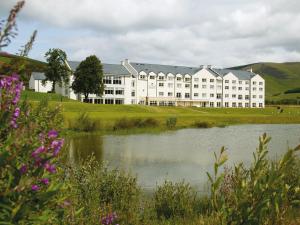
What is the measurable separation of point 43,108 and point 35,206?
463cm

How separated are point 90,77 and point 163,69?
119 feet

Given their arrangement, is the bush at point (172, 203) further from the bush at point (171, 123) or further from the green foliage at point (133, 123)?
the bush at point (171, 123)

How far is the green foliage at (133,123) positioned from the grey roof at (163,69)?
65.2 m

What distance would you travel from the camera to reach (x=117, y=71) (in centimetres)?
11700

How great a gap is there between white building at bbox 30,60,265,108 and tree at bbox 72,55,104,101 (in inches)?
444

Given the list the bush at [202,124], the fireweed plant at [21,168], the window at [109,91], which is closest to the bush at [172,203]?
the fireweed plant at [21,168]

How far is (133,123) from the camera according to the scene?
54219mm

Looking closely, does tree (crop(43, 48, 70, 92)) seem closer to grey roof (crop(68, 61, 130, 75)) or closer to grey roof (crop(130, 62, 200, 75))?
grey roof (crop(68, 61, 130, 75))

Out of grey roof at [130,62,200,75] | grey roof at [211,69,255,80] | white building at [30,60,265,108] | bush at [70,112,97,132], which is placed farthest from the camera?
grey roof at [211,69,255,80]

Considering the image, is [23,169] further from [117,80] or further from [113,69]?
[113,69]

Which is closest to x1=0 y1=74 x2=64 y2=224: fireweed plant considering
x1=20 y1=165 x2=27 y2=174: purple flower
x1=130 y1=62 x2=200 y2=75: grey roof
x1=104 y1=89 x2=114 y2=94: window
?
x1=20 y1=165 x2=27 y2=174: purple flower

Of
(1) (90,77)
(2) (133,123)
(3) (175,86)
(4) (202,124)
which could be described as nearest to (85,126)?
(2) (133,123)

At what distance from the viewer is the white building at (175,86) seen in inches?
4535

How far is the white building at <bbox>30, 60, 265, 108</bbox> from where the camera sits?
115 m
